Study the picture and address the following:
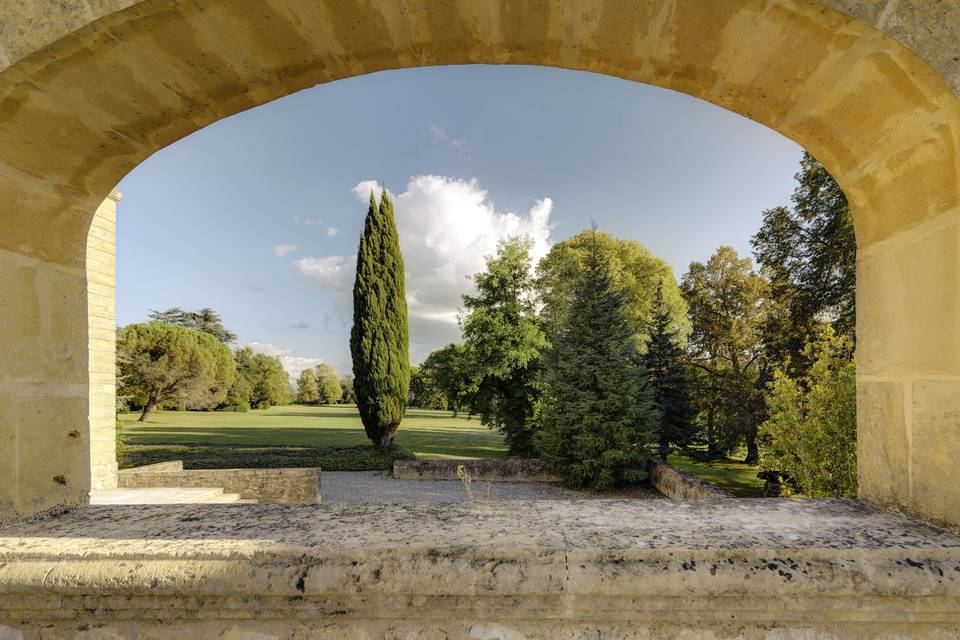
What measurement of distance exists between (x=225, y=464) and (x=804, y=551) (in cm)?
1548

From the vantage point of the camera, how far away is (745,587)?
108cm

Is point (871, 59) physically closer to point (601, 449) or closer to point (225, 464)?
point (601, 449)

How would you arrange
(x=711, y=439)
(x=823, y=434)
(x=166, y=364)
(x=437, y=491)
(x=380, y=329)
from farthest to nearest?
(x=166, y=364) < (x=380, y=329) < (x=711, y=439) < (x=437, y=491) < (x=823, y=434)

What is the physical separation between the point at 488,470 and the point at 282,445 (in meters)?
11.0

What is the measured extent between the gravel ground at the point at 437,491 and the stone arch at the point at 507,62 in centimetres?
932

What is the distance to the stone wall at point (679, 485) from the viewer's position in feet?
27.7

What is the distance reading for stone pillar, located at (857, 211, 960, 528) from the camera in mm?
1242

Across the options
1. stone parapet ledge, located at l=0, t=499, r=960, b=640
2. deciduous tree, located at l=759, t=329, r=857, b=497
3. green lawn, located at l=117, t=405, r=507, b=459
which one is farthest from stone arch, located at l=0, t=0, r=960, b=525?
green lawn, located at l=117, t=405, r=507, b=459

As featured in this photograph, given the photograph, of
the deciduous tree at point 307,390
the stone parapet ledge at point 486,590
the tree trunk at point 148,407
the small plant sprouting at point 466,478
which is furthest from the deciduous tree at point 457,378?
the deciduous tree at point 307,390

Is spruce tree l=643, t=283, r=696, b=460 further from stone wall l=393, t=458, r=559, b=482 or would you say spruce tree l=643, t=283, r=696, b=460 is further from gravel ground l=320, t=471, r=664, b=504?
stone wall l=393, t=458, r=559, b=482

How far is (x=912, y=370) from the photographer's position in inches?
53.1

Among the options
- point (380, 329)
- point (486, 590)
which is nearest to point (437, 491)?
point (380, 329)

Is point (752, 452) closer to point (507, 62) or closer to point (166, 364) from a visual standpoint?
point (507, 62)

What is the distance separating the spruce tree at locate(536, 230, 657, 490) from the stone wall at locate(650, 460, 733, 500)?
1.08ft
